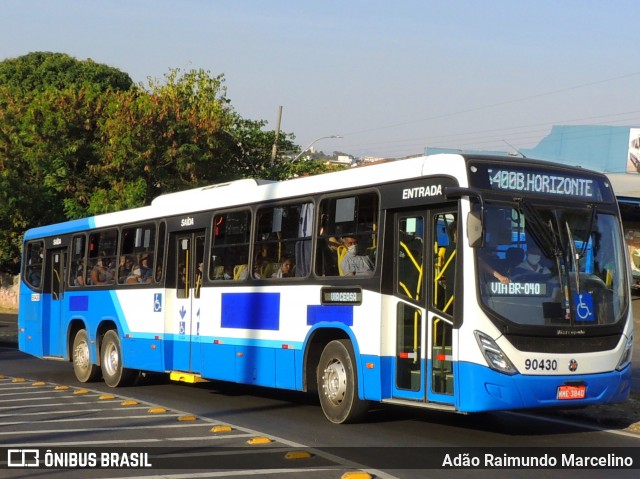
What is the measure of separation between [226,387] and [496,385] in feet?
26.5

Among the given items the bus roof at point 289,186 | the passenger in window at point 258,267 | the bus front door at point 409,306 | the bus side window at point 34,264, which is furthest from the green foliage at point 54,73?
the bus front door at point 409,306

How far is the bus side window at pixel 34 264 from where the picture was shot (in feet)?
71.1

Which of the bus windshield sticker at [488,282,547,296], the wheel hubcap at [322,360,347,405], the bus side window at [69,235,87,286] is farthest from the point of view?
the bus side window at [69,235,87,286]

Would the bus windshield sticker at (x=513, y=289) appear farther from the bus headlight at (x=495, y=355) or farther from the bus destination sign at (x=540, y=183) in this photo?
the bus destination sign at (x=540, y=183)

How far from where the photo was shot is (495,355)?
10430mm

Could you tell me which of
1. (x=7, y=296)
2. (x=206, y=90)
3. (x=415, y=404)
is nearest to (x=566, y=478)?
(x=415, y=404)

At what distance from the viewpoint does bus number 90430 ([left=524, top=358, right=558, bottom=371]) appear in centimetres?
1051

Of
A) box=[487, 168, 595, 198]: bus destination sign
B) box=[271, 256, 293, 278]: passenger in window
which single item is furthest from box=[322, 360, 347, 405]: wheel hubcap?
box=[487, 168, 595, 198]: bus destination sign

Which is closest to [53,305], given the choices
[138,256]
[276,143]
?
[138,256]

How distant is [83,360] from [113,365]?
1182 mm

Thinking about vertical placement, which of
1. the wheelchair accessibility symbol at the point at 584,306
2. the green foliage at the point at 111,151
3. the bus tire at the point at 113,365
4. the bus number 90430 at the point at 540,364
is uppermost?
the green foliage at the point at 111,151

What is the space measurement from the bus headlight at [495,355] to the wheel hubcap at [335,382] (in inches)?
94.0

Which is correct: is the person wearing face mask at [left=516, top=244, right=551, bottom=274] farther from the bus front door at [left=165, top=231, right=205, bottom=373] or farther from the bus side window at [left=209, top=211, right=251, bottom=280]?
the bus front door at [left=165, top=231, right=205, bottom=373]

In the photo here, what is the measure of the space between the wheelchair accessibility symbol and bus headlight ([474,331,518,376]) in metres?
1.00
